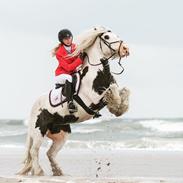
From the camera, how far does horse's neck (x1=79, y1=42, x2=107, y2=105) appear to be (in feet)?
33.3

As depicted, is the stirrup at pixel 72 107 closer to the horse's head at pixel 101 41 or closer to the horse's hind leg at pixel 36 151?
the horse's head at pixel 101 41

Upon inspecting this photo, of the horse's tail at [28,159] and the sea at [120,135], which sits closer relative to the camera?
the horse's tail at [28,159]

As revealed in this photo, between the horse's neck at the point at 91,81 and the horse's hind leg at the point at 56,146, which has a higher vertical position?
the horse's neck at the point at 91,81

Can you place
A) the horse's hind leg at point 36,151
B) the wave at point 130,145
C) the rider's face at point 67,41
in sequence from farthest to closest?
the wave at point 130,145
the horse's hind leg at point 36,151
the rider's face at point 67,41

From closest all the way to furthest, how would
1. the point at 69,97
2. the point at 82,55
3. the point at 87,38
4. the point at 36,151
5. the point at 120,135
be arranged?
the point at 69,97 < the point at 87,38 < the point at 82,55 < the point at 36,151 < the point at 120,135

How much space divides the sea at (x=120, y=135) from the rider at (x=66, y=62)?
37.8ft

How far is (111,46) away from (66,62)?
794 mm

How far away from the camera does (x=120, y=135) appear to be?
32844 millimetres

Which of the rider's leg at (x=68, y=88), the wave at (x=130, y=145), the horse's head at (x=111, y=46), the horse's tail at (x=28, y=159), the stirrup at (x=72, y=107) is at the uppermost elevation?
the horse's head at (x=111, y=46)

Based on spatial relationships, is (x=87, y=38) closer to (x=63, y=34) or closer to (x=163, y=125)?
(x=63, y=34)

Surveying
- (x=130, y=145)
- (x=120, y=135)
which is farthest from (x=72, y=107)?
(x=120, y=135)

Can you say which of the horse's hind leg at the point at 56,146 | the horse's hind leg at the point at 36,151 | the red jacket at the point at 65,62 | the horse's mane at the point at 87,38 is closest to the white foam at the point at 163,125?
the horse's hind leg at the point at 56,146

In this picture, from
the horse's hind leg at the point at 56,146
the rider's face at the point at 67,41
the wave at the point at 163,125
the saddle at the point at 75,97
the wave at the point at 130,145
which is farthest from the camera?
the wave at the point at 163,125

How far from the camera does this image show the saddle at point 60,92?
1036 centimetres
